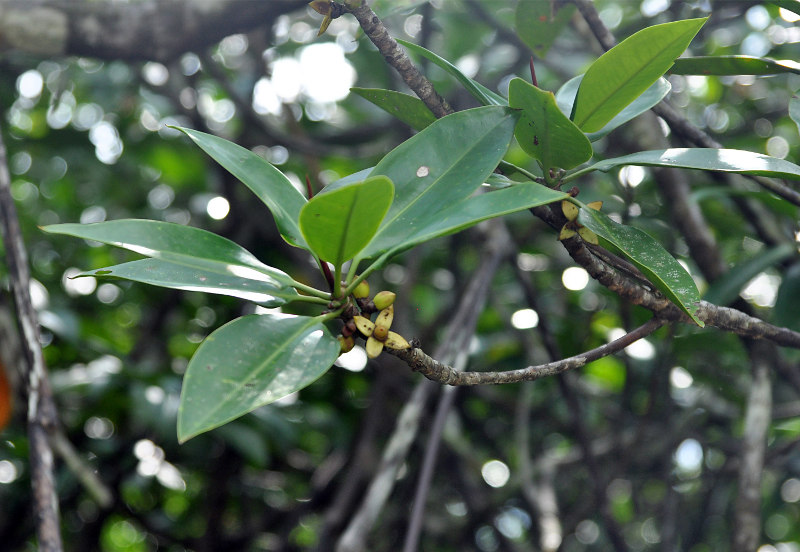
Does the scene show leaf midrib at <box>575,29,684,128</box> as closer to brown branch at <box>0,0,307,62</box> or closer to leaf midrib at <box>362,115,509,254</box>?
leaf midrib at <box>362,115,509,254</box>

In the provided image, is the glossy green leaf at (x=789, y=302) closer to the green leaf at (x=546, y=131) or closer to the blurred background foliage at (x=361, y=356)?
the blurred background foliage at (x=361, y=356)

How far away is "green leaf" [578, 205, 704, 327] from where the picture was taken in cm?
39

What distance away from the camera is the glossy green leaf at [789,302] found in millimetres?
752

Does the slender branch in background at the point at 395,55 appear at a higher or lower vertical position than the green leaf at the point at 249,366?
higher

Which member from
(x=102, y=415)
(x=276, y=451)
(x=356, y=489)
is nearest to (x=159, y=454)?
(x=102, y=415)


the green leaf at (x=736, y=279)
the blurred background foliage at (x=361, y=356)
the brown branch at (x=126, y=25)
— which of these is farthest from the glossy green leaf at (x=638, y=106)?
the brown branch at (x=126, y=25)

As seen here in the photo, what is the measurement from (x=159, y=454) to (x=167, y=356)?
28cm

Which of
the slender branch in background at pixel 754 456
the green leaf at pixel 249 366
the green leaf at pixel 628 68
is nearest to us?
the green leaf at pixel 249 366

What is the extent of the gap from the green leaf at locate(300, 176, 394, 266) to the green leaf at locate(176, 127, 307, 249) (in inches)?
2.4

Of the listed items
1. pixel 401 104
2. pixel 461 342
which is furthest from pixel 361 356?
pixel 401 104

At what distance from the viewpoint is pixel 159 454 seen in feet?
4.21

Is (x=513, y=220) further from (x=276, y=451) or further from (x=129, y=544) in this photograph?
(x=129, y=544)

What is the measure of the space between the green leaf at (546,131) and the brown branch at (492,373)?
0.42 feet

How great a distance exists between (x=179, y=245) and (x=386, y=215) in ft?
0.42
